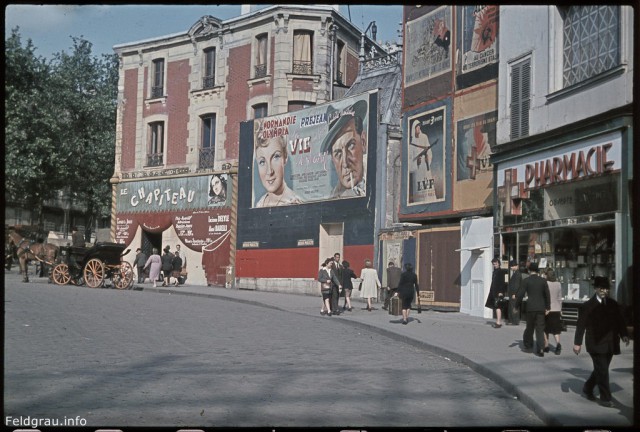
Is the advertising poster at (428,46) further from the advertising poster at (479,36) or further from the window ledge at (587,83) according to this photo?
the window ledge at (587,83)

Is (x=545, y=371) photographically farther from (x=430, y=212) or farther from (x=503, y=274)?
(x=430, y=212)

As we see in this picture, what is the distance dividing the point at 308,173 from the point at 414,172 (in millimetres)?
6642

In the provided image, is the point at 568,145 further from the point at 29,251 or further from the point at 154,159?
the point at 154,159

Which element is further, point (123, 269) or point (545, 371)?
point (123, 269)

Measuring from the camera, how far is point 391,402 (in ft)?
28.7

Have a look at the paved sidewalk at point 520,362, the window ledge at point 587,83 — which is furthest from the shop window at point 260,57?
the window ledge at point 587,83

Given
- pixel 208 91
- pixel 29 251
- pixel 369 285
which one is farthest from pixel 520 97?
pixel 29 251

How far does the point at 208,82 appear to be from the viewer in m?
35.8

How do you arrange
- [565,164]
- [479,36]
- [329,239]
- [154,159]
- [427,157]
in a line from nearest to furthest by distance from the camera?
[565,164], [479,36], [427,157], [329,239], [154,159]

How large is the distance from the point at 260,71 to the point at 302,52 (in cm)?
208

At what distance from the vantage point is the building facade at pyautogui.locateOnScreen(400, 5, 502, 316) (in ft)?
72.4

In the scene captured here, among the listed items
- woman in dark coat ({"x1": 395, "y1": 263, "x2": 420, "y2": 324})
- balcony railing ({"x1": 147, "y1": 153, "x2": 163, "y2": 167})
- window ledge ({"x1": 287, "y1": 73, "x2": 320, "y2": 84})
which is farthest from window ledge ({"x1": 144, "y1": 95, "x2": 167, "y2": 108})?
woman in dark coat ({"x1": 395, "y1": 263, "x2": 420, "y2": 324})

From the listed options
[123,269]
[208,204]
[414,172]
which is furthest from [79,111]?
[414,172]

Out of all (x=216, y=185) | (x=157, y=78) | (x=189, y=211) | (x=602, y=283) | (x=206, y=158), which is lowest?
(x=602, y=283)
